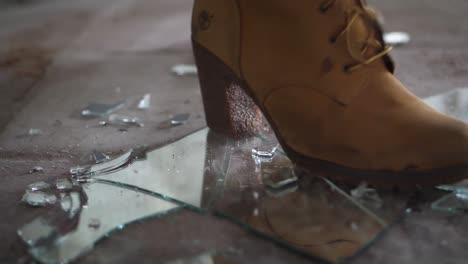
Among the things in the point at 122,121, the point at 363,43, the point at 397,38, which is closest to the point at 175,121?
the point at 122,121

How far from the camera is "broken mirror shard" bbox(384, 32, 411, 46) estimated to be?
134 centimetres

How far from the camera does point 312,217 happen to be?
0.62 metres

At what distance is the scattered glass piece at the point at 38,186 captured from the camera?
0.75m

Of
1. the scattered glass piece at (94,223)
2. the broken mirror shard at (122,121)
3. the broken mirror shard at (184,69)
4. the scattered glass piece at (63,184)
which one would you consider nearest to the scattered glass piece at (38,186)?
the scattered glass piece at (63,184)

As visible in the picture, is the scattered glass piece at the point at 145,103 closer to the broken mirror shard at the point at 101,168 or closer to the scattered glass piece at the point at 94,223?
the broken mirror shard at the point at 101,168

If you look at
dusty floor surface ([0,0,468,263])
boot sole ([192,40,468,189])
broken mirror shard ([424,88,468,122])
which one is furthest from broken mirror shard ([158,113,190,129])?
broken mirror shard ([424,88,468,122])

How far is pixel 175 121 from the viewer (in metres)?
0.97

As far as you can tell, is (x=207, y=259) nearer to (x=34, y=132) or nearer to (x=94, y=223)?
(x=94, y=223)

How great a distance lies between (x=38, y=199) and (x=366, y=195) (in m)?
0.44

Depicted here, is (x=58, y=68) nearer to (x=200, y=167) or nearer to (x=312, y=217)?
(x=200, y=167)

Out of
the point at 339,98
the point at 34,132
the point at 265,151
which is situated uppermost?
the point at 339,98

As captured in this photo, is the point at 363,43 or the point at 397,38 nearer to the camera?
the point at 363,43

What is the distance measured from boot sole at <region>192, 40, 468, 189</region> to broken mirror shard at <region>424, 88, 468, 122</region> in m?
0.32

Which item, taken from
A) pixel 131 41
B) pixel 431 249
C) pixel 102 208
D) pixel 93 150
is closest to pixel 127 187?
Result: pixel 102 208
